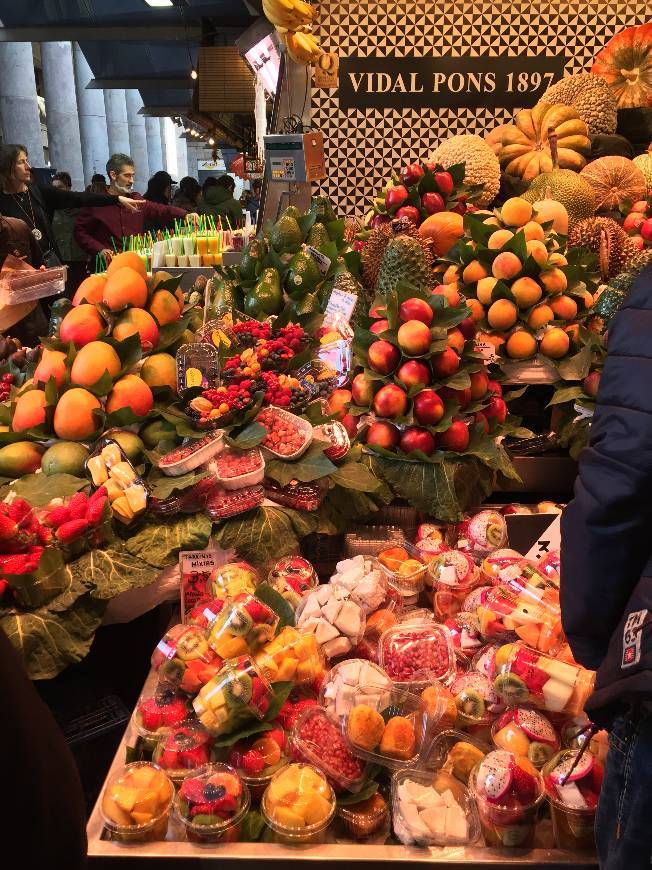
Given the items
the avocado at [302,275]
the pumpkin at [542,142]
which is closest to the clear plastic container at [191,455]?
the avocado at [302,275]

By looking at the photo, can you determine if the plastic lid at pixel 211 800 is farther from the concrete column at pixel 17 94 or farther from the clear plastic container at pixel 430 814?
the concrete column at pixel 17 94

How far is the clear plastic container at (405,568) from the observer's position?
192cm

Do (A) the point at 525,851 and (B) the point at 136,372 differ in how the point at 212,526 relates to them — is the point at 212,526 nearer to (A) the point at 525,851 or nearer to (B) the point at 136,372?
(B) the point at 136,372

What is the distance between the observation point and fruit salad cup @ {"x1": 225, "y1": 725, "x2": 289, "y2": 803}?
141 centimetres

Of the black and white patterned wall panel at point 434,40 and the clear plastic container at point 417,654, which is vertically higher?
the black and white patterned wall panel at point 434,40

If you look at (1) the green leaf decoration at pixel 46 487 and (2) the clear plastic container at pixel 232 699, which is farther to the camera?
(1) the green leaf decoration at pixel 46 487

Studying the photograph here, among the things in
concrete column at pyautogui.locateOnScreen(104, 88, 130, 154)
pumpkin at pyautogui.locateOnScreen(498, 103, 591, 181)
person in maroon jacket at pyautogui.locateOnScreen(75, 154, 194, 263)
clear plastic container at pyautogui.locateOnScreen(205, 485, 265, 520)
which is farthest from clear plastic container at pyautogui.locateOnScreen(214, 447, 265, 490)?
concrete column at pyautogui.locateOnScreen(104, 88, 130, 154)

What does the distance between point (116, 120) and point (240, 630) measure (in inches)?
916

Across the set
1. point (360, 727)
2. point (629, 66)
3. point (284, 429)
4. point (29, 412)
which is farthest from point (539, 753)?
point (629, 66)

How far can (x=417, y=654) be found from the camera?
1.65m

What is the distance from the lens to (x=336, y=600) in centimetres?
169

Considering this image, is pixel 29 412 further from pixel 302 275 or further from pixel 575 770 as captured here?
pixel 575 770

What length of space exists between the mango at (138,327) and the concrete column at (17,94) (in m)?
11.9

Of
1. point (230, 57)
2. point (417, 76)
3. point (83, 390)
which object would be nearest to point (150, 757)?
point (83, 390)
